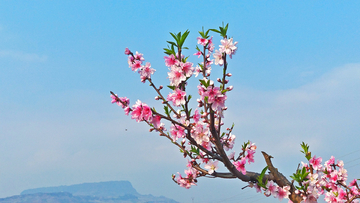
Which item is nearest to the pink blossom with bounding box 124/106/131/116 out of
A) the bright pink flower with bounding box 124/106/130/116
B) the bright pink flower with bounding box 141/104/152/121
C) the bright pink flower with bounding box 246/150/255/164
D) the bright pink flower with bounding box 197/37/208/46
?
the bright pink flower with bounding box 124/106/130/116

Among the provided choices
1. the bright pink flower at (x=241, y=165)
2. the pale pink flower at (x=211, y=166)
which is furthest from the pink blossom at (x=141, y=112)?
the bright pink flower at (x=241, y=165)

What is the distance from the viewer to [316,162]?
18.9 ft

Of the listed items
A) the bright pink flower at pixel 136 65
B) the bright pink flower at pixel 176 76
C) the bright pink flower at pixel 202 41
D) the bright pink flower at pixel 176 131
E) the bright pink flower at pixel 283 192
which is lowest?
the bright pink flower at pixel 283 192

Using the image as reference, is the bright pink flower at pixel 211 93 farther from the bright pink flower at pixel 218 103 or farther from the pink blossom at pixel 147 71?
the pink blossom at pixel 147 71

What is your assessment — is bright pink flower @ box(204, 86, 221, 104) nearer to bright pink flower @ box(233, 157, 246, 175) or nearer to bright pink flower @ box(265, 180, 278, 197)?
bright pink flower @ box(233, 157, 246, 175)

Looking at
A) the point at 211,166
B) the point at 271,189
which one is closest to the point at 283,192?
the point at 271,189

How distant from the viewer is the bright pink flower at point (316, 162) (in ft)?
18.7

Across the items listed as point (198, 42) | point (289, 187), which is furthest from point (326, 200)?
point (198, 42)

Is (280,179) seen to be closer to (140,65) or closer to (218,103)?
(218,103)

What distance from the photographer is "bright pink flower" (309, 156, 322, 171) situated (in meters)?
5.71

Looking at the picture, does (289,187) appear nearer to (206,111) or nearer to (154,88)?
(206,111)

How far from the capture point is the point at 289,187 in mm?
5109

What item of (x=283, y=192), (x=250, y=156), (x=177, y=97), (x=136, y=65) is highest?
(x=136, y=65)

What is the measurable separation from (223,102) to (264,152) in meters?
2.06
